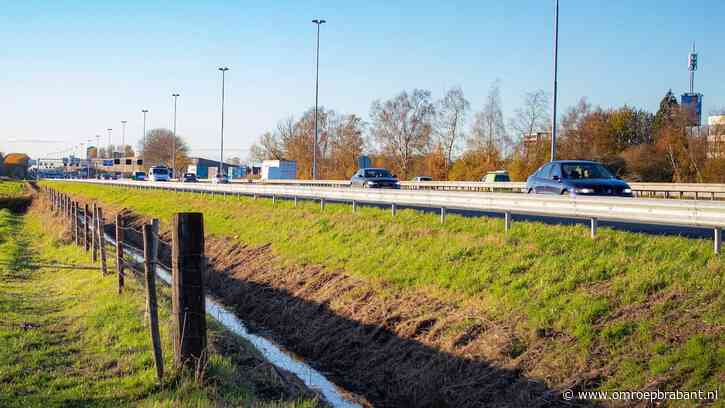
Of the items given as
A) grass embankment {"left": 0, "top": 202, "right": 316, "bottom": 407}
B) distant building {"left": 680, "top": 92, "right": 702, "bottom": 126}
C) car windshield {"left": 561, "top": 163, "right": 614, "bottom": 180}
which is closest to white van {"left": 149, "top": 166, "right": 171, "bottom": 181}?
distant building {"left": 680, "top": 92, "right": 702, "bottom": 126}

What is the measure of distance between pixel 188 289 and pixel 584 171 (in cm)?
1460

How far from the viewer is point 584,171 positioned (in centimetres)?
1994

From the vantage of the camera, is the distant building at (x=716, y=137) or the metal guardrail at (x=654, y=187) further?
the distant building at (x=716, y=137)

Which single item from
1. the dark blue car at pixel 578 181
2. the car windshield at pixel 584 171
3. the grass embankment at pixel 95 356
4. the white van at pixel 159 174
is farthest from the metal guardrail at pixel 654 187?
the white van at pixel 159 174

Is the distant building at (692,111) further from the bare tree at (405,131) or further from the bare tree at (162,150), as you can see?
the bare tree at (162,150)

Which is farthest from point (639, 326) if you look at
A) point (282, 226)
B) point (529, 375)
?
point (282, 226)

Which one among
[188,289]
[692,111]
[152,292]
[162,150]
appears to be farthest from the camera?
[162,150]

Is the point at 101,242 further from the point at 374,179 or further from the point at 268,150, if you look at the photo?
the point at 268,150

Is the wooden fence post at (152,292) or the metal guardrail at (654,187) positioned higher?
the metal guardrail at (654,187)

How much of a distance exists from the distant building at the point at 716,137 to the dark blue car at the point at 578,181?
28152 millimetres

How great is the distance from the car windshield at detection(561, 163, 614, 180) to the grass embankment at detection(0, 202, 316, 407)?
1122cm

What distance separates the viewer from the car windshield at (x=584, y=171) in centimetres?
1973

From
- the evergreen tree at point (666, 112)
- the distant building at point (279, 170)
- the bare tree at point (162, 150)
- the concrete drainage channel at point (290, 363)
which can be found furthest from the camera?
the bare tree at point (162, 150)

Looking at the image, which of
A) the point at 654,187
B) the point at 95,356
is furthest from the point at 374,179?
the point at 95,356
